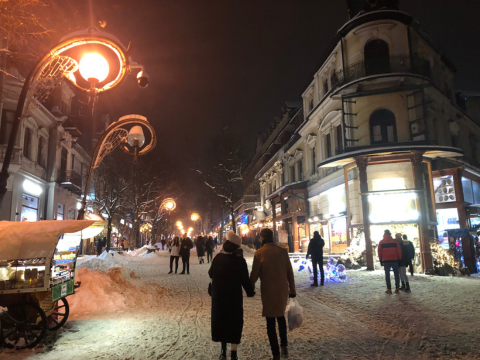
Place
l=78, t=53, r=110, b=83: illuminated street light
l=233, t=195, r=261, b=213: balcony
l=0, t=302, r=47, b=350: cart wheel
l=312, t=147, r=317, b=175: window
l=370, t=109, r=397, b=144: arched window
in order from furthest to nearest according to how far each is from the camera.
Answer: l=233, t=195, r=261, b=213: balcony, l=312, t=147, r=317, b=175: window, l=370, t=109, r=397, b=144: arched window, l=78, t=53, r=110, b=83: illuminated street light, l=0, t=302, r=47, b=350: cart wheel

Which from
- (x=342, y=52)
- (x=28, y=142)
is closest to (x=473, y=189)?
(x=342, y=52)

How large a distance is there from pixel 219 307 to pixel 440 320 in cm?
514

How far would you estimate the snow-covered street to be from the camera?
5.29 m

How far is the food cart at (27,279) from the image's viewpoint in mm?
5582

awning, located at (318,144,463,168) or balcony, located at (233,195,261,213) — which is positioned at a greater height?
balcony, located at (233,195,261,213)

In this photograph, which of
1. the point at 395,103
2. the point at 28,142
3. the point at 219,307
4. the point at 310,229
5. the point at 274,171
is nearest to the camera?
the point at 219,307

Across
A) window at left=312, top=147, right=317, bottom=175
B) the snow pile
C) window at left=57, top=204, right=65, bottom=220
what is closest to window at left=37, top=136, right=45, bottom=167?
window at left=57, top=204, right=65, bottom=220

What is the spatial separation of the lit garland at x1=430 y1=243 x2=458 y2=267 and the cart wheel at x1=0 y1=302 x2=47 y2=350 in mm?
15562

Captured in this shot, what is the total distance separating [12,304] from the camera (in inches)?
225

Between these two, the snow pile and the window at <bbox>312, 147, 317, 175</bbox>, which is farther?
the window at <bbox>312, 147, 317, 175</bbox>

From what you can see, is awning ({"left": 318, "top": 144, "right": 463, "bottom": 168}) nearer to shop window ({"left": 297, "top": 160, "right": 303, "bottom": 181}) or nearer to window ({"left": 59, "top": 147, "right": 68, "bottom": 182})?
shop window ({"left": 297, "top": 160, "right": 303, "bottom": 181})

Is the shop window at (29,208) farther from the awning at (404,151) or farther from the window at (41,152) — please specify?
the awning at (404,151)

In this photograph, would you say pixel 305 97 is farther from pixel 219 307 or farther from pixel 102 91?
pixel 219 307

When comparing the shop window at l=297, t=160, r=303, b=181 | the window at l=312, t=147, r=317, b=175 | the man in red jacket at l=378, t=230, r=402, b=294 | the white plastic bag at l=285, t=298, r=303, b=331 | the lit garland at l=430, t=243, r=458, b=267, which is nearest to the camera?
the white plastic bag at l=285, t=298, r=303, b=331
